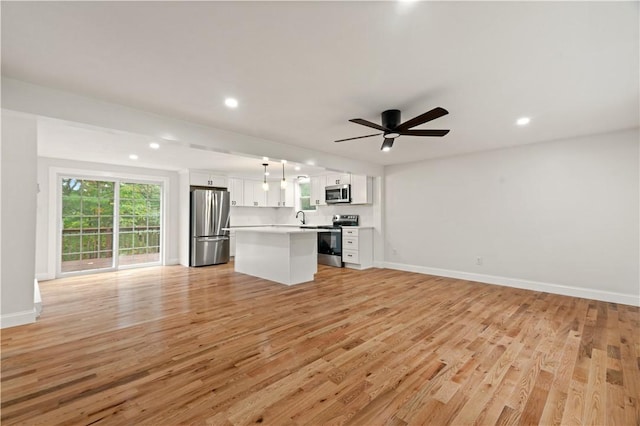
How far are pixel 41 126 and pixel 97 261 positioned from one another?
3.41 meters

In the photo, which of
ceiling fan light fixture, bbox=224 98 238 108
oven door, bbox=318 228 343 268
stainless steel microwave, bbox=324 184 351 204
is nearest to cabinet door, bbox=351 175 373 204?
stainless steel microwave, bbox=324 184 351 204

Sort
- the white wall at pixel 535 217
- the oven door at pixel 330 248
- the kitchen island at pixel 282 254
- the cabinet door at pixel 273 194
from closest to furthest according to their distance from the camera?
the white wall at pixel 535 217
the kitchen island at pixel 282 254
the oven door at pixel 330 248
the cabinet door at pixel 273 194

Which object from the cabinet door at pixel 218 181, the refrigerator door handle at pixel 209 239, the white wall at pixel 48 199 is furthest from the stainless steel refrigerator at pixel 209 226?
the white wall at pixel 48 199

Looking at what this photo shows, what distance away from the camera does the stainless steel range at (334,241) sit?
258 inches

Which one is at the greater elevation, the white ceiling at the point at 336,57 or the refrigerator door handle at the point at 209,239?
the white ceiling at the point at 336,57

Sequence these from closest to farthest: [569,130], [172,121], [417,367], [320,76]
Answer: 1. [417,367]
2. [320,76]
3. [172,121]
4. [569,130]

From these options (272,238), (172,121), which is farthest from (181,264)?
(172,121)

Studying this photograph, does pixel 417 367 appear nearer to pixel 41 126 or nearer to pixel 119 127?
pixel 119 127

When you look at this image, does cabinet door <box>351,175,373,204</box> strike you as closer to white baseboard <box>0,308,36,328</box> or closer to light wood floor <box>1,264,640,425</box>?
light wood floor <box>1,264,640,425</box>

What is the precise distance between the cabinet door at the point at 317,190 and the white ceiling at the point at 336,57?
401cm

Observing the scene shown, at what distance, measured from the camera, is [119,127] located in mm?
2961

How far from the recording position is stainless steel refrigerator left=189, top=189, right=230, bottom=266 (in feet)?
21.7

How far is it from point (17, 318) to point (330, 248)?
5147 mm

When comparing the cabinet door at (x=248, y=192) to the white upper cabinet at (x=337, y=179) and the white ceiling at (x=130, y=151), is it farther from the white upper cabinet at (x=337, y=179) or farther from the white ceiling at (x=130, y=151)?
the white upper cabinet at (x=337, y=179)
